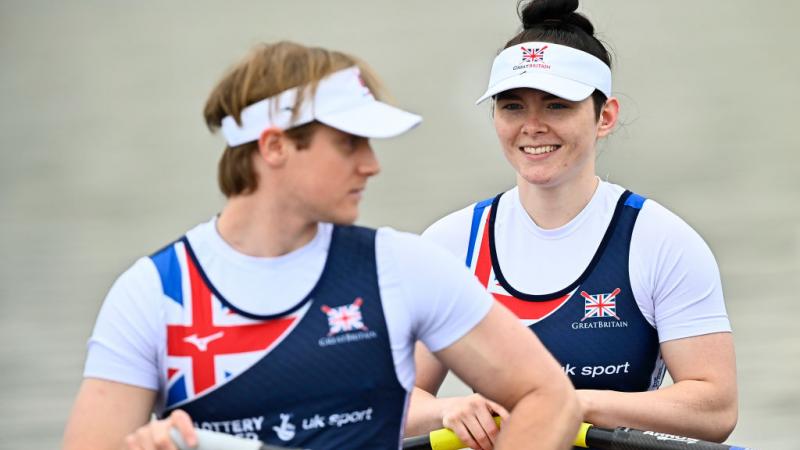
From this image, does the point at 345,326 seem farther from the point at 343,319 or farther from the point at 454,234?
the point at 454,234

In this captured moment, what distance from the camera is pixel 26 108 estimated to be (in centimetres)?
1333

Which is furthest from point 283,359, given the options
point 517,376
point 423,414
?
point 423,414

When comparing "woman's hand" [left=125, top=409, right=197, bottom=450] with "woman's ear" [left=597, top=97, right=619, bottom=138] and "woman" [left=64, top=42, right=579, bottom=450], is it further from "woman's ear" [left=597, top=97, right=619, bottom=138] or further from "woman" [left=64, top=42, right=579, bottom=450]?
"woman's ear" [left=597, top=97, right=619, bottom=138]

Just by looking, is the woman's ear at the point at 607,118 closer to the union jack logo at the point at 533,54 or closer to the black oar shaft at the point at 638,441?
the union jack logo at the point at 533,54

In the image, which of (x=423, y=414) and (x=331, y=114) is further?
(x=423, y=414)

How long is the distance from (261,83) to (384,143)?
31.2 feet

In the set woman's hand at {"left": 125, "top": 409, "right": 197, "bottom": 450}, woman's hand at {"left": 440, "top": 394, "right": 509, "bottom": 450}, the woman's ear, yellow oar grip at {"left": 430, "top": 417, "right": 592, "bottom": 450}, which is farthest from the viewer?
the woman's ear

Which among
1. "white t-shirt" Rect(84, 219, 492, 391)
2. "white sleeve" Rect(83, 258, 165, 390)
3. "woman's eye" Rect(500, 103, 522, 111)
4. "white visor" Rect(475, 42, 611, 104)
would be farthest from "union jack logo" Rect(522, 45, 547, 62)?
"white sleeve" Rect(83, 258, 165, 390)

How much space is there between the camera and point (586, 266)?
3340 millimetres

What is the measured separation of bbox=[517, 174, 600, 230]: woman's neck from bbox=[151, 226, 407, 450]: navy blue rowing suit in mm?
953

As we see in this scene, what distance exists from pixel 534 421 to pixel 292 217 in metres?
0.56

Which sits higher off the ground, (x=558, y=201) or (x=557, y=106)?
(x=557, y=106)

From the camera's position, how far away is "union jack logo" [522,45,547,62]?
3395 millimetres

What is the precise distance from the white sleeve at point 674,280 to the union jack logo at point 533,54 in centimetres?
46
